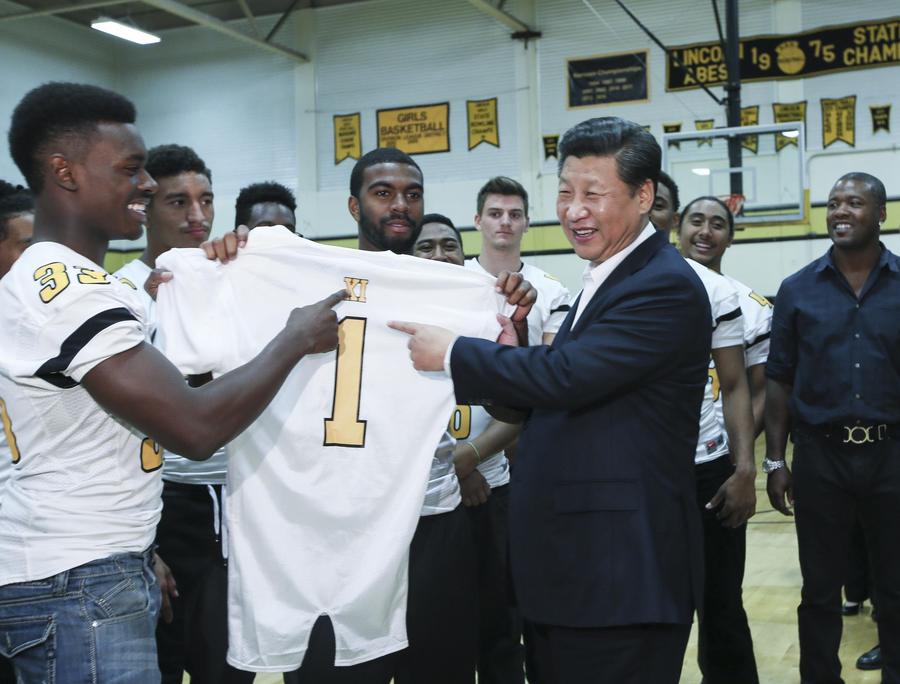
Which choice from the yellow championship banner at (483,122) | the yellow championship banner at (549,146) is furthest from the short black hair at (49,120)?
the yellow championship banner at (483,122)

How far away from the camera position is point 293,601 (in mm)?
2592

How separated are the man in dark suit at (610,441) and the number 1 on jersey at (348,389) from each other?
0.21 m

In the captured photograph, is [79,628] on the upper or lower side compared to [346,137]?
lower

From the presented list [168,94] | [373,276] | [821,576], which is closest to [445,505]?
[373,276]

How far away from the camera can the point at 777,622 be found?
525 centimetres

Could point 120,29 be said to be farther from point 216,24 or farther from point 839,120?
point 839,120

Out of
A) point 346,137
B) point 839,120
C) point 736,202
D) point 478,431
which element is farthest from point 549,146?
point 478,431

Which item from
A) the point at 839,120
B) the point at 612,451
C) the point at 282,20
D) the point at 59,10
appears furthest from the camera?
the point at 282,20

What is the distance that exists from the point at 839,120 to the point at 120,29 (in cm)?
1022

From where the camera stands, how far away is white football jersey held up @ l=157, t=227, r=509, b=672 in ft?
8.43

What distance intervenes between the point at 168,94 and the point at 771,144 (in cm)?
1026

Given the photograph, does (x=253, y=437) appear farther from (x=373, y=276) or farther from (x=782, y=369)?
(x=782, y=369)

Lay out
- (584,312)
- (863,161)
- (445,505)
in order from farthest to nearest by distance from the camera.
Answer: (863,161), (445,505), (584,312)

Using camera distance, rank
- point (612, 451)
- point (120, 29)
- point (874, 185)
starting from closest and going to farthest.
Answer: point (612, 451) < point (874, 185) < point (120, 29)
